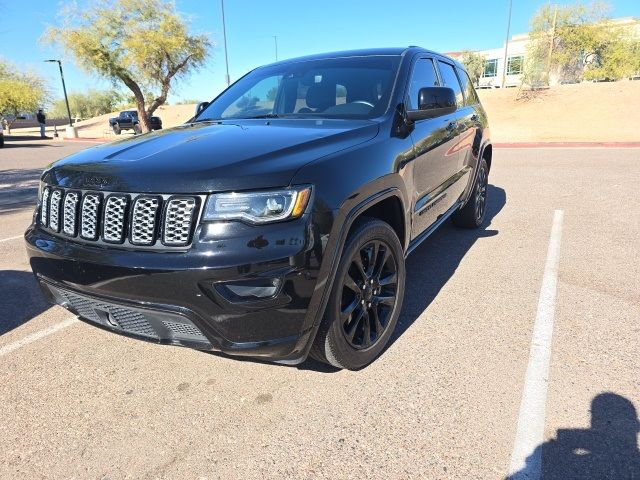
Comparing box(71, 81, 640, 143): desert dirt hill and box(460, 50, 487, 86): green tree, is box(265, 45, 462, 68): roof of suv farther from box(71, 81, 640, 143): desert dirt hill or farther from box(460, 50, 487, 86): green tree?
box(460, 50, 487, 86): green tree

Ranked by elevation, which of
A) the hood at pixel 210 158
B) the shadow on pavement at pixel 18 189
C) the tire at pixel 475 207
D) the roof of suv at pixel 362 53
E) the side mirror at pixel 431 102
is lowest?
the shadow on pavement at pixel 18 189

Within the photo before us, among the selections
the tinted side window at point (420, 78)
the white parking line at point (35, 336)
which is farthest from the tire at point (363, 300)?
the white parking line at point (35, 336)

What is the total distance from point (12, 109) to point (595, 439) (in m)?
57.4

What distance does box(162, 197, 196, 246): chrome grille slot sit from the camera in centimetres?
198

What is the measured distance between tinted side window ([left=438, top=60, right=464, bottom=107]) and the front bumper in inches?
118

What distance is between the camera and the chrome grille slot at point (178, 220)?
6.50 feet

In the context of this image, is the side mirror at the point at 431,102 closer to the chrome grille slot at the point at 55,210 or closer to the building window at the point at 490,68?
the chrome grille slot at the point at 55,210

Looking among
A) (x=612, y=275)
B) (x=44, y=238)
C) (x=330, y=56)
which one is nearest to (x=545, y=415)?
(x=612, y=275)

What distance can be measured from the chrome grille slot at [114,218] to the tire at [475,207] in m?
4.01

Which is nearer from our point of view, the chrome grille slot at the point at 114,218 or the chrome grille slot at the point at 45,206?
the chrome grille slot at the point at 114,218

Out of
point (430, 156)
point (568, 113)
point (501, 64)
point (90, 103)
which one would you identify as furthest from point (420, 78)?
point (90, 103)

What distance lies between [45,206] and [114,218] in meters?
0.69

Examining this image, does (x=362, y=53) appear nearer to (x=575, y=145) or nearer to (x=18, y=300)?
(x=18, y=300)

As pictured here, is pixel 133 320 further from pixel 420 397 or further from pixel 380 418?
pixel 420 397
